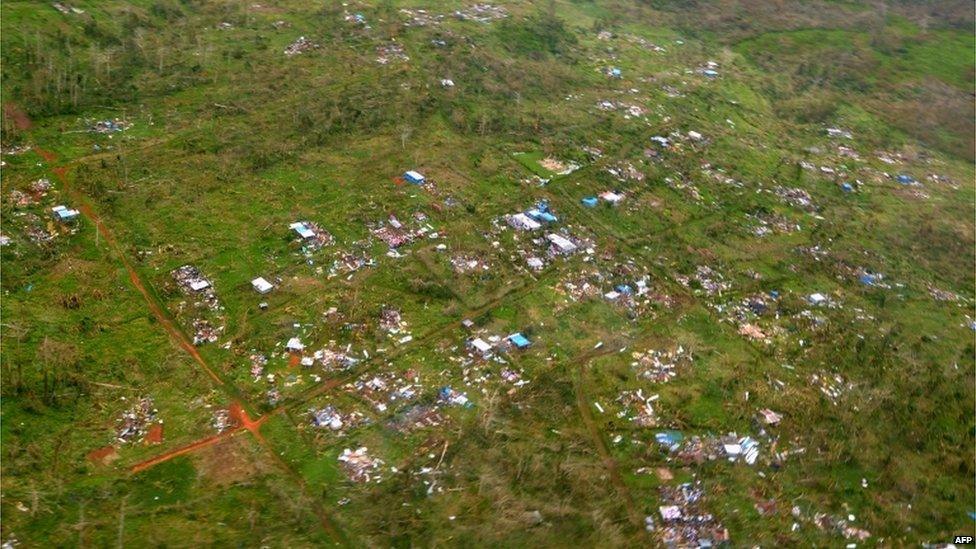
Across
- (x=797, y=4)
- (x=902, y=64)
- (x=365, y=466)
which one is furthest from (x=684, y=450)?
(x=797, y=4)

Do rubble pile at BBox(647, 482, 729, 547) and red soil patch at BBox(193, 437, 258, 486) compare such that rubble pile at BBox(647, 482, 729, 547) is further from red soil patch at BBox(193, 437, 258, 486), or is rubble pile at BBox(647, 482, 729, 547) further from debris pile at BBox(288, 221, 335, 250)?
debris pile at BBox(288, 221, 335, 250)

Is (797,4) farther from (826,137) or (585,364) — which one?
(585,364)

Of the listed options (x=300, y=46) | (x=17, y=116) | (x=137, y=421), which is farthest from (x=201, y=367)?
(x=300, y=46)

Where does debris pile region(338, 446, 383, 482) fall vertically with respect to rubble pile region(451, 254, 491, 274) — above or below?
below

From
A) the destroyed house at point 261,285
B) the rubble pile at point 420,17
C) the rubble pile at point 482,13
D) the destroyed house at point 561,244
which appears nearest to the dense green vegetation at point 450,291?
the destroyed house at point 261,285

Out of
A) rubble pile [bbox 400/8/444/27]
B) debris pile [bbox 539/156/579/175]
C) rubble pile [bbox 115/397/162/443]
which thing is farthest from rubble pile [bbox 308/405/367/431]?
rubble pile [bbox 400/8/444/27]

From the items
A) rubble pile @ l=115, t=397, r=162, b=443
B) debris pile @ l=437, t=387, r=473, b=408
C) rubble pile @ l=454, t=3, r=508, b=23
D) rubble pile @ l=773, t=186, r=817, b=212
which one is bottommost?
rubble pile @ l=773, t=186, r=817, b=212
